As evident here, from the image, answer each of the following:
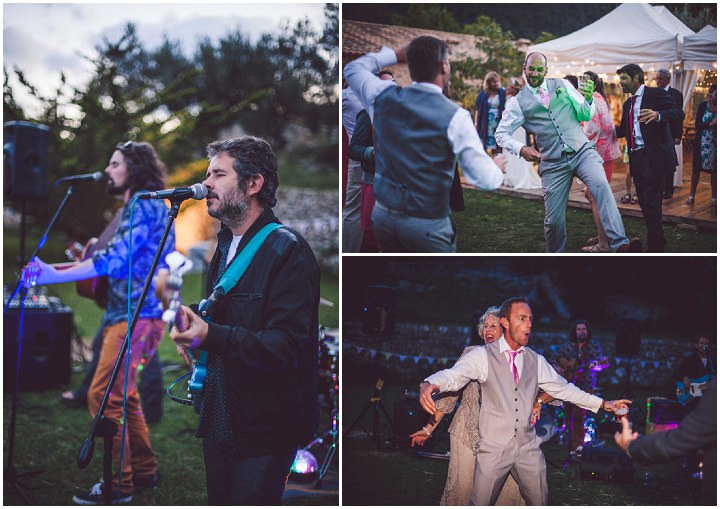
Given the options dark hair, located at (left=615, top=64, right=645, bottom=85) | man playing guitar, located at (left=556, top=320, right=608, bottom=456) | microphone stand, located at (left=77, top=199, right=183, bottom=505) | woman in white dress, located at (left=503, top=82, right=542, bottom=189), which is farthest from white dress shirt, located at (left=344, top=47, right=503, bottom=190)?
man playing guitar, located at (left=556, top=320, right=608, bottom=456)

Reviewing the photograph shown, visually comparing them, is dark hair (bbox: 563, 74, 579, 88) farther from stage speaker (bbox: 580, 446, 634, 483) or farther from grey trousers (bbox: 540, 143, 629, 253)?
stage speaker (bbox: 580, 446, 634, 483)

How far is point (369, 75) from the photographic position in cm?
457

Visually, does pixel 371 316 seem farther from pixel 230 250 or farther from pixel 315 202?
pixel 315 202

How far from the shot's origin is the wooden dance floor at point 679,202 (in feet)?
15.5

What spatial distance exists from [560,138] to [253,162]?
7.31 ft

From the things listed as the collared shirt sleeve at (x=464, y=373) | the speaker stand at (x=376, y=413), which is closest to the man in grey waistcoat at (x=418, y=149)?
the collared shirt sleeve at (x=464, y=373)

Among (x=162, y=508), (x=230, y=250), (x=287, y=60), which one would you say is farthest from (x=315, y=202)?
(x=230, y=250)

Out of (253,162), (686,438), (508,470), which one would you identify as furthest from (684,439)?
(253,162)

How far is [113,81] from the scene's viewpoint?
8977 millimetres

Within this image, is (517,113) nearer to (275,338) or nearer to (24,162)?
(275,338)

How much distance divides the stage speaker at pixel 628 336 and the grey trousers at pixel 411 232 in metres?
2.21

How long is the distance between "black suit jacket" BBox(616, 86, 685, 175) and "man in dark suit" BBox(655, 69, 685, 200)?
0.02 metres

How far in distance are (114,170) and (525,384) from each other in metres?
2.62

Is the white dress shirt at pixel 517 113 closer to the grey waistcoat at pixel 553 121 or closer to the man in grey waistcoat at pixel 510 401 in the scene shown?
the grey waistcoat at pixel 553 121
